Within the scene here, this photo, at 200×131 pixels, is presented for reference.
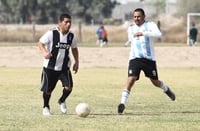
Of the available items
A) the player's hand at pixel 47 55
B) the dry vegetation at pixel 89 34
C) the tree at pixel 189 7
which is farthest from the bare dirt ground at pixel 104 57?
the tree at pixel 189 7

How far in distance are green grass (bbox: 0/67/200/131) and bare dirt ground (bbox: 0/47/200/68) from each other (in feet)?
30.9

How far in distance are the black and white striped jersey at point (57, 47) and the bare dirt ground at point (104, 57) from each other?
62.1 feet

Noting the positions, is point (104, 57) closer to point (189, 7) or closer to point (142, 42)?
point (142, 42)

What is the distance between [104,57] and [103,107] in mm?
20722

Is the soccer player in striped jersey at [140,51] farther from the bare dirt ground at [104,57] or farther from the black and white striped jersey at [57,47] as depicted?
the bare dirt ground at [104,57]

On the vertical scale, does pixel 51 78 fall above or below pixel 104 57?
above

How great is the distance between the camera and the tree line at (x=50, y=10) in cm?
10044

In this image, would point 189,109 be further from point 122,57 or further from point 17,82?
point 122,57

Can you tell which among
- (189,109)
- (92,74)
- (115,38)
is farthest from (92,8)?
(189,109)

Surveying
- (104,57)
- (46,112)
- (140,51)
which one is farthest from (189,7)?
(46,112)

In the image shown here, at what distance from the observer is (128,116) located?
12.5m

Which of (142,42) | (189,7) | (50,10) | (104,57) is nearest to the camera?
(142,42)

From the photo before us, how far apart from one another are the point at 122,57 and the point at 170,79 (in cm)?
1185

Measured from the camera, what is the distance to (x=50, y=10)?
102 metres
